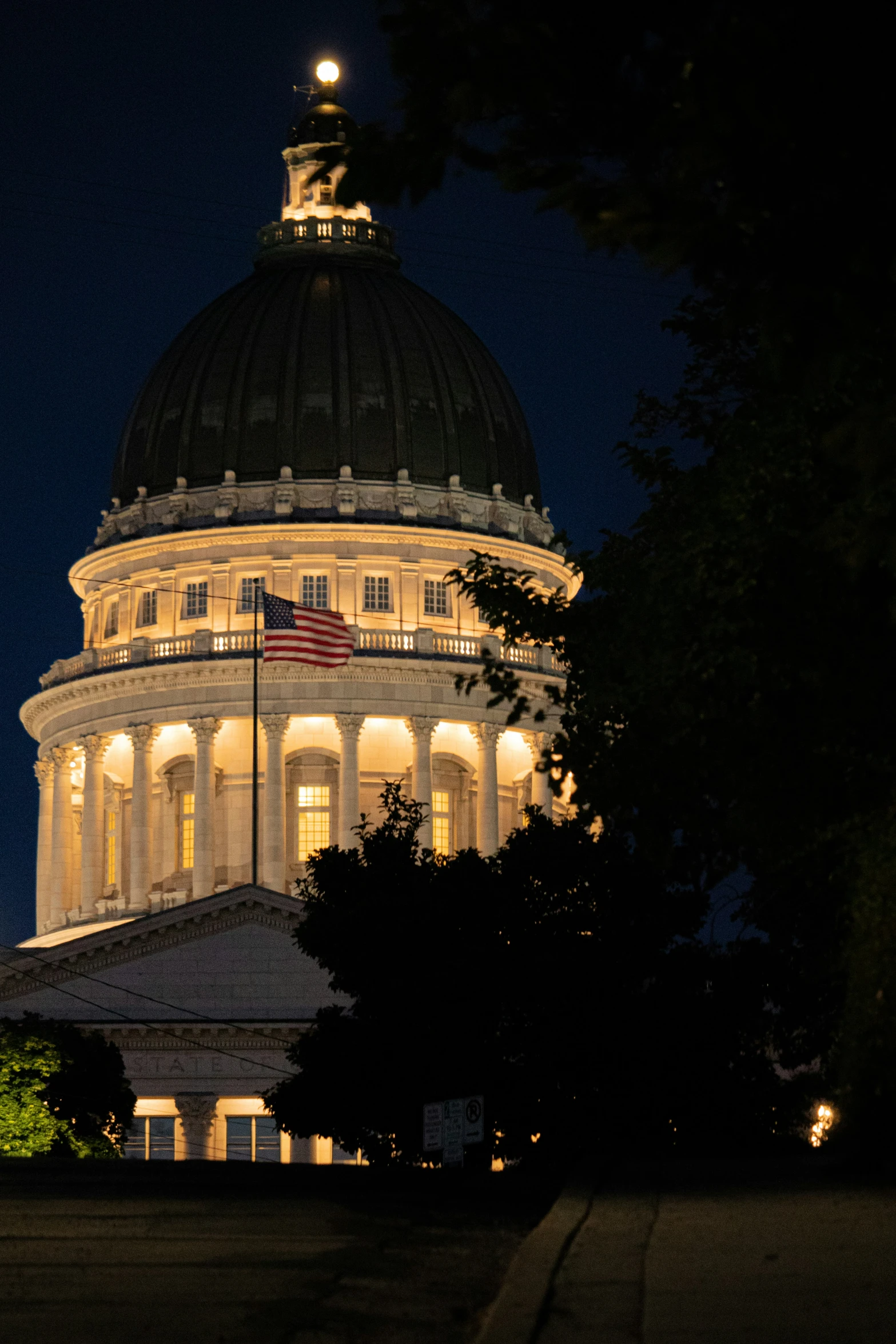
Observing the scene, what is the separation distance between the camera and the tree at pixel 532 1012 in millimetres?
37500

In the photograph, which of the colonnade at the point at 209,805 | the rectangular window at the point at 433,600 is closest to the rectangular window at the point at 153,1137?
the colonnade at the point at 209,805

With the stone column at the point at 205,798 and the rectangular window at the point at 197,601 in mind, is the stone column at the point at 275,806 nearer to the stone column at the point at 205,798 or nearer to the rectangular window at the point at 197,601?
the stone column at the point at 205,798

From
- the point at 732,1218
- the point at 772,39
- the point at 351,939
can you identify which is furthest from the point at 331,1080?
the point at 772,39

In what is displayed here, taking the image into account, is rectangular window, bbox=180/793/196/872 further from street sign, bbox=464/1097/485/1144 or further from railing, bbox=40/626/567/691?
street sign, bbox=464/1097/485/1144

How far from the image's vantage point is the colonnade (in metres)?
102

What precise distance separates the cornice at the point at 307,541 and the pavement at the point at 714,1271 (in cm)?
8745

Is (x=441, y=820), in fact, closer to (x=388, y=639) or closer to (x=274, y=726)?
(x=388, y=639)

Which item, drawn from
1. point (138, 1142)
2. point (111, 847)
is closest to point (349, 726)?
point (111, 847)

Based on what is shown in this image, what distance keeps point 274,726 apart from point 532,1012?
64.7 meters

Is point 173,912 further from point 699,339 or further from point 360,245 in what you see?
point 699,339

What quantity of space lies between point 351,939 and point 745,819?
21.7m

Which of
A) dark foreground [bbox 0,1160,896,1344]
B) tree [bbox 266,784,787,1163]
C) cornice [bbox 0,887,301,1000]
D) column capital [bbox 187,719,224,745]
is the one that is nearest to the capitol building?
column capital [bbox 187,719,224,745]

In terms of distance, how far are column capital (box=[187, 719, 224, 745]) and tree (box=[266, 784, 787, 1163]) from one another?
2331 inches

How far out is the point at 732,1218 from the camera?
16.7 meters
